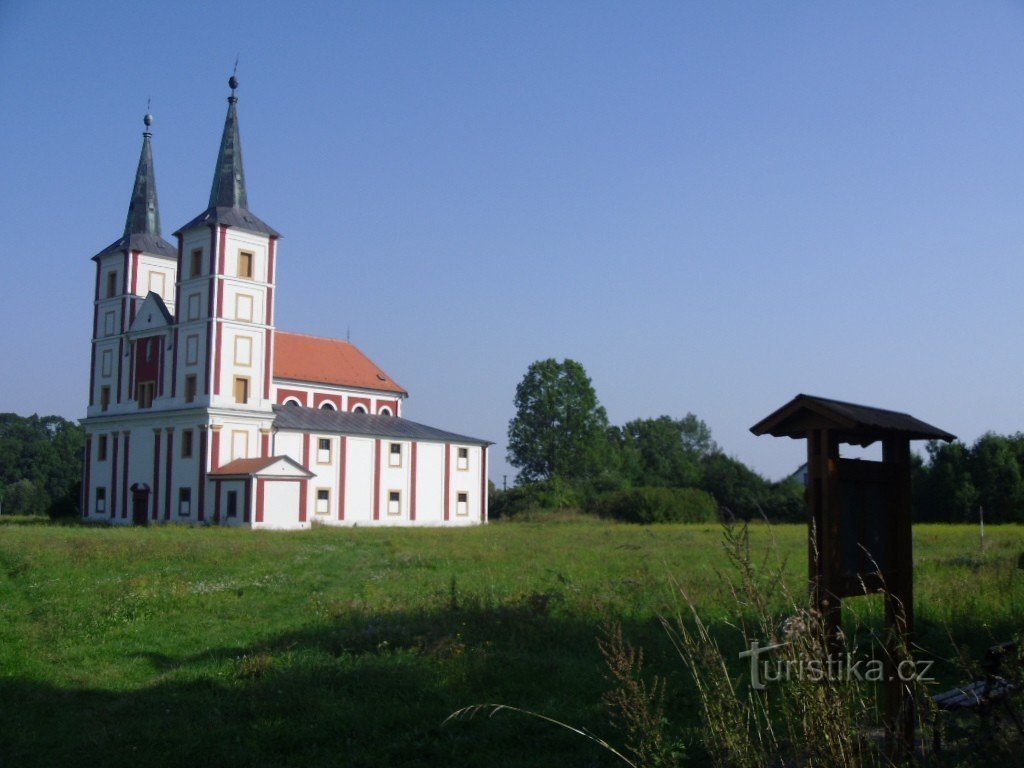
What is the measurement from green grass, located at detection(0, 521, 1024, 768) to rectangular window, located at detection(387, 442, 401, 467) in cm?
3172

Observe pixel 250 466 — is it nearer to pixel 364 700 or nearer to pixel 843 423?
pixel 364 700

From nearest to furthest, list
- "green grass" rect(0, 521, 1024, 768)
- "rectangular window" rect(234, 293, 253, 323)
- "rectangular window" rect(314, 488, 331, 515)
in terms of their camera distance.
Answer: "green grass" rect(0, 521, 1024, 768)
"rectangular window" rect(234, 293, 253, 323)
"rectangular window" rect(314, 488, 331, 515)

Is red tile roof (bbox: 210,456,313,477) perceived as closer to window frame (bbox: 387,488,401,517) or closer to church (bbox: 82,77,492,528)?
church (bbox: 82,77,492,528)

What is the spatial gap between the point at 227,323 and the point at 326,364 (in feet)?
38.9

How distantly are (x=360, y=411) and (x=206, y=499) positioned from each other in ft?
48.3

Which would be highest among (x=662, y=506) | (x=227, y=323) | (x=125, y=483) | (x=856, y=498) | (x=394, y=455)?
(x=227, y=323)

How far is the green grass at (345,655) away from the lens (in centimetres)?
746

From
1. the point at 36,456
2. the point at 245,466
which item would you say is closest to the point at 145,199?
the point at 245,466

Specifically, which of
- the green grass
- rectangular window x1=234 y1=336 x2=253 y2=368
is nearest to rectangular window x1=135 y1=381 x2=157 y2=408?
rectangular window x1=234 y1=336 x2=253 y2=368

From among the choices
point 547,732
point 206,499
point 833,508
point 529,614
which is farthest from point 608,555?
point 206,499

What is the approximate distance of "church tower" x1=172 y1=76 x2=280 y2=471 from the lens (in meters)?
45.6

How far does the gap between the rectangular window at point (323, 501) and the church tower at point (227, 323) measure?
3.81 m

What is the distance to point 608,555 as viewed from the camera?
23.2 meters

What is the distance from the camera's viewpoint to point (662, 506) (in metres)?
56.7
